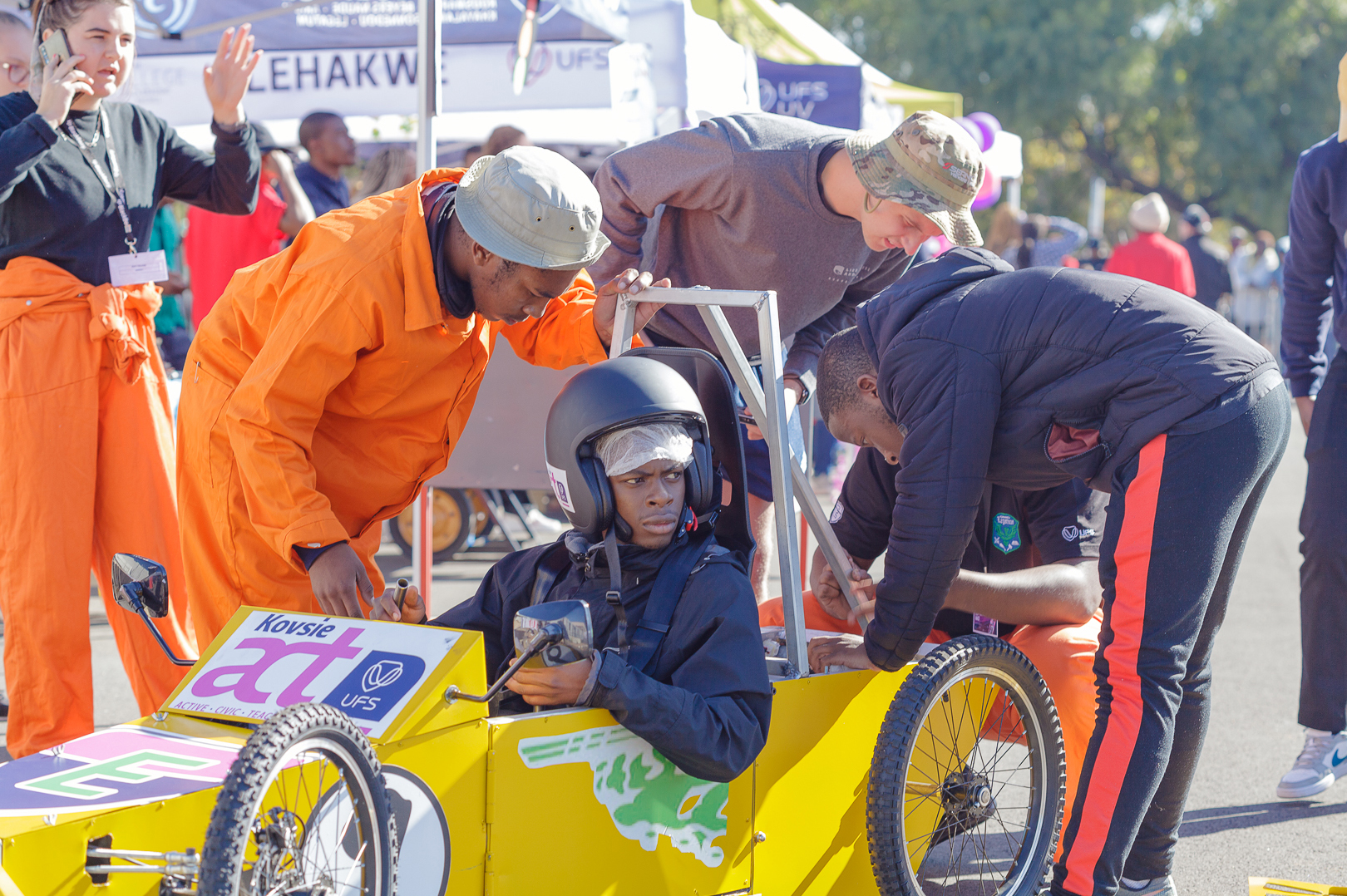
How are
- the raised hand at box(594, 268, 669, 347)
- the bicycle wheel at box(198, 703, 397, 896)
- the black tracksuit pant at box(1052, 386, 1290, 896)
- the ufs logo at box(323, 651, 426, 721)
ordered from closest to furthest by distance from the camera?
the bicycle wheel at box(198, 703, 397, 896), the ufs logo at box(323, 651, 426, 721), the black tracksuit pant at box(1052, 386, 1290, 896), the raised hand at box(594, 268, 669, 347)

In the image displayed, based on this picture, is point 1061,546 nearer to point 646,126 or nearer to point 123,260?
point 123,260

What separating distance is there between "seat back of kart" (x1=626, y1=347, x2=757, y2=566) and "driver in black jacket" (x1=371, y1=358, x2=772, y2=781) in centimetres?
10

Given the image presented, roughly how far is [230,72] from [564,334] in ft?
4.29

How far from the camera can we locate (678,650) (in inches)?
106

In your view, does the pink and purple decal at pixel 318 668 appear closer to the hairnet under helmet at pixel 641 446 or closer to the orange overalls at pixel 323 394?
the orange overalls at pixel 323 394

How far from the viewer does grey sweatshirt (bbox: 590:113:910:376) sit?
11.7ft

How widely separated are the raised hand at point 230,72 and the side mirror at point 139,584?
1.74m

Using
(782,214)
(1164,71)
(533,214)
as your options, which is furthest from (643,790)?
(1164,71)

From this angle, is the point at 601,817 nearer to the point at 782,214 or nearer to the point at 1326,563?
the point at 782,214

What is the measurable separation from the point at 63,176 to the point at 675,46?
3.93 metres

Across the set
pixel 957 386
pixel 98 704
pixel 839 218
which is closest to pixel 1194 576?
pixel 957 386

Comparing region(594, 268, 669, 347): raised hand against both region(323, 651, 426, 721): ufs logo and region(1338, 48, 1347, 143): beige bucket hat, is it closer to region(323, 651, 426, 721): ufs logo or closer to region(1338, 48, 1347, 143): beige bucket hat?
region(323, 651, 426, 721): ufs logo

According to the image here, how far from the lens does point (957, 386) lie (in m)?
2.73

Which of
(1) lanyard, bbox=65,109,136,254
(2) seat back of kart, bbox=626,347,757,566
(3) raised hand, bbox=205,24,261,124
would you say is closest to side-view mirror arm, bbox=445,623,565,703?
(2) seat back of kart, bbox=626,347,757,566
